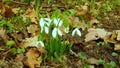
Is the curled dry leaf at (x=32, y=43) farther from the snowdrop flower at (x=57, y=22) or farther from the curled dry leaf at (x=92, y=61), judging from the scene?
the curled dry leaf at (x=92, y=61)

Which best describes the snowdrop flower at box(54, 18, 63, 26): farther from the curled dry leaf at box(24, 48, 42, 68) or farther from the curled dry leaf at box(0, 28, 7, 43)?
the curled dry leaf at box(0, 28, 7, 43)

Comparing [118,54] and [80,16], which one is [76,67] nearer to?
[118,54]

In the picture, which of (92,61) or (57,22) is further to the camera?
(92,61)

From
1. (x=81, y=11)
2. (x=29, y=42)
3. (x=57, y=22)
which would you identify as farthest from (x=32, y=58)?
(x=81, y=11)

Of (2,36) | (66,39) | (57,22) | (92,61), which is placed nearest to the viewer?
(57,22)

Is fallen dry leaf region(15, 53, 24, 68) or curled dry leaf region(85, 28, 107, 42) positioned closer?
fallen dry leaf region(15, 53, 24, 68)

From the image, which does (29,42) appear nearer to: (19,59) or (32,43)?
(32,43)

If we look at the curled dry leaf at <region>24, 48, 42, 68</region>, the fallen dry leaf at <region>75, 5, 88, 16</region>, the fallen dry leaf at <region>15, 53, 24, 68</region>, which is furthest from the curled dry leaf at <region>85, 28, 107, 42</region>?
the fallen dry leaf at <region>15, 53, 24, 68</region>

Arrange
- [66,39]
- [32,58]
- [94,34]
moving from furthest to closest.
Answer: [94,34] → [66,39] → [32,58]
